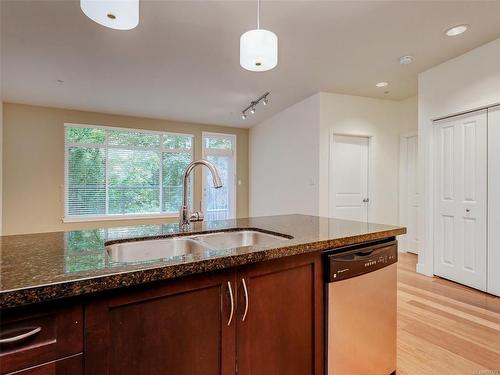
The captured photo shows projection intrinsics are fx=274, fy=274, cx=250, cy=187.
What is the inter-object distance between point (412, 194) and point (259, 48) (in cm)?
407

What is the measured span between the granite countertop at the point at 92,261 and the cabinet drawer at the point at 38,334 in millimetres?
51

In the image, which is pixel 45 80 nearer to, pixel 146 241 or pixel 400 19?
pixel 146 241

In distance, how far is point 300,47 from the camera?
9.40 feet

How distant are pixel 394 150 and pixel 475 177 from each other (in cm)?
176

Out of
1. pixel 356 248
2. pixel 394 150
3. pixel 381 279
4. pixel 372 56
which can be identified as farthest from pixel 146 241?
pixel 394 150

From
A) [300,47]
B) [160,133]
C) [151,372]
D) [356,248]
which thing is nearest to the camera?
[151,372]

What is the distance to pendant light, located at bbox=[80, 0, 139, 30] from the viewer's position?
118cm

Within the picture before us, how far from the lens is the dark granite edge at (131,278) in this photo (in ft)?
2.10

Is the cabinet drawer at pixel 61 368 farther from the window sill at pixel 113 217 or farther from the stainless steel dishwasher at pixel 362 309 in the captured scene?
the window sill at pixel 113 217

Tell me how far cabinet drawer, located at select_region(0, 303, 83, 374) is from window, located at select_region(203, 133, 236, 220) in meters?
5.53

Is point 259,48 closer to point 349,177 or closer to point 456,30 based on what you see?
point 456,30

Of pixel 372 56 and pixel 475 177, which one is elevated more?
pixel 372 56

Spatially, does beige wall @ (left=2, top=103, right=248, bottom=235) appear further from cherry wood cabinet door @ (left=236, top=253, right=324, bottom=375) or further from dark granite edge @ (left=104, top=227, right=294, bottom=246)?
cherry wood cabinet door @ (left=236, top=253, right=324, bottom=375)

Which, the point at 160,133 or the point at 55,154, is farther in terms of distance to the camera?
the point at 160,133
